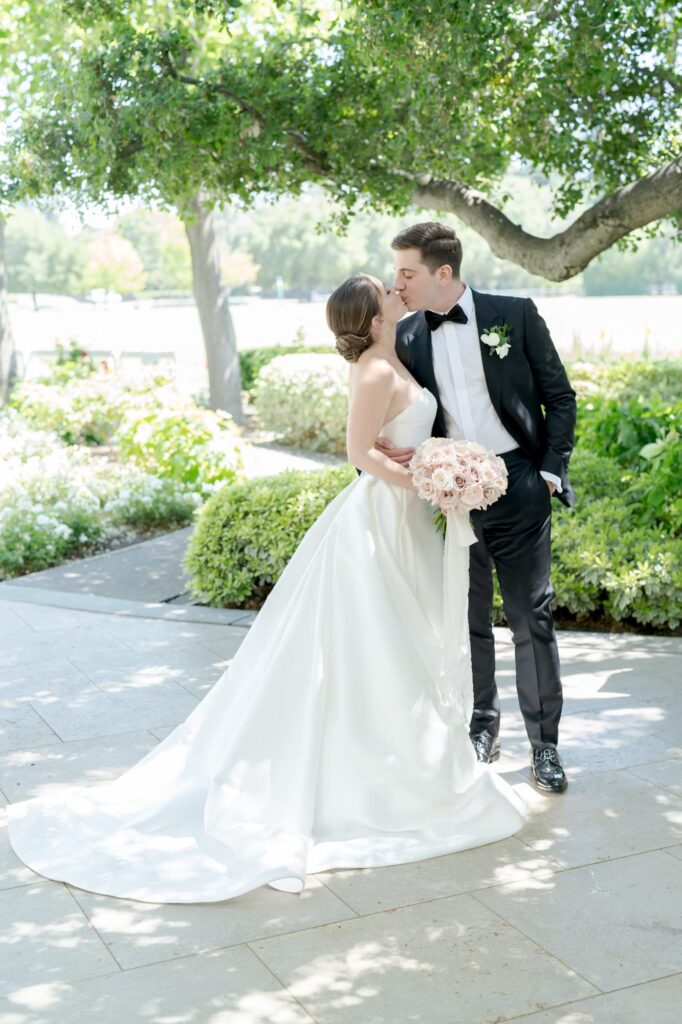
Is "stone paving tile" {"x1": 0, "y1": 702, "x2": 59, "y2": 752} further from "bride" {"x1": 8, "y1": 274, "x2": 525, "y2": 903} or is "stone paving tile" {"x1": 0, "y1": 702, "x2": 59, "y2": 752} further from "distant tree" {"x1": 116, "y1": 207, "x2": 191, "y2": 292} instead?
"distant tree" {"x1": 116, "y1": 207, "x2": 191, "y2": 292}

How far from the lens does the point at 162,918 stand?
3.39m

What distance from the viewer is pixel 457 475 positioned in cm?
389

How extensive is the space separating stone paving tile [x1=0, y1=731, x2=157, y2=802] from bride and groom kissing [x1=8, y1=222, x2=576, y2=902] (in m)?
0.14

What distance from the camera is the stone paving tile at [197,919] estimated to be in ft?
10.6

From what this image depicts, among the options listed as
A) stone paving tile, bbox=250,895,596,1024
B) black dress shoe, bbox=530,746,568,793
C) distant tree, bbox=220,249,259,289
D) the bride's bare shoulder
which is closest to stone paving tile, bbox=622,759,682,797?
black dress shoe, bbox=530,746,568,793

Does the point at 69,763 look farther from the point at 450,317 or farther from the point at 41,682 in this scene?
the point at 450,317

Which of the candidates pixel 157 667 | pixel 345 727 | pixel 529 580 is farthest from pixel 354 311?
pixel 157 667

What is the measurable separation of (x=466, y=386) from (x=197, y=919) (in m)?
2.06

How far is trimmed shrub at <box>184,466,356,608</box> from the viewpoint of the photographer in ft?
23.0

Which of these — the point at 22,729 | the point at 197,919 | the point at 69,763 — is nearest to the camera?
the point at 197,919

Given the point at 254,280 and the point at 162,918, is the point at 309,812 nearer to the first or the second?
the point at 162,918

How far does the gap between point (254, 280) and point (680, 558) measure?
5978cm

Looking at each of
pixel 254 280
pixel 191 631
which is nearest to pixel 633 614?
pixel 191 631

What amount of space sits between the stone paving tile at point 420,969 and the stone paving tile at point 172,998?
7cm
